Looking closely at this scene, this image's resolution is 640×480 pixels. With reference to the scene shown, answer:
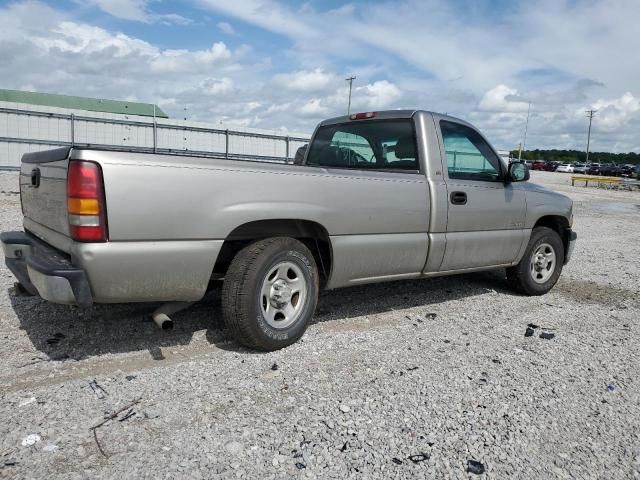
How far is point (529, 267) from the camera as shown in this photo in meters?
5.72

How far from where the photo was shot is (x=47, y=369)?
327 centimetres

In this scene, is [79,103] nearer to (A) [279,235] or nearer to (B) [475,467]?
(A) [279,235]

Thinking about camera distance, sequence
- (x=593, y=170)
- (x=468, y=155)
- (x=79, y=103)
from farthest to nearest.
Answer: (x=593, y=170)
(x=79, y=103)
(x=468, y=155)

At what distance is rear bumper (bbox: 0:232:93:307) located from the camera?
116 inches

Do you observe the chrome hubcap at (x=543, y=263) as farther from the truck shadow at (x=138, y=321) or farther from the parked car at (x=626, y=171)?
the parked car at (x=626, y=171)

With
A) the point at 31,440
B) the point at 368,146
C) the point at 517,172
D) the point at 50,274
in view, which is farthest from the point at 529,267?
the point at 31,440

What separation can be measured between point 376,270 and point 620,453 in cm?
213

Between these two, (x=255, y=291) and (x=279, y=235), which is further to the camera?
(x=279, y=235)

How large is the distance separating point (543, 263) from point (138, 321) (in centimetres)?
437

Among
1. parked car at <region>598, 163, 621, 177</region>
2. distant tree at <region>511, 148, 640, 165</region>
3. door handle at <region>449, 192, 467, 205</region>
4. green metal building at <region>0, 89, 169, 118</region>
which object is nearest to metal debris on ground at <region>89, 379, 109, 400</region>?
door handle at <region>449, 192, 467, 205</region>

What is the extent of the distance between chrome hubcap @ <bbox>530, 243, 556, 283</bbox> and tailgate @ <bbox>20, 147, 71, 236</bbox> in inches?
187

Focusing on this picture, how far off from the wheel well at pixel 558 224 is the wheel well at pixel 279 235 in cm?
310

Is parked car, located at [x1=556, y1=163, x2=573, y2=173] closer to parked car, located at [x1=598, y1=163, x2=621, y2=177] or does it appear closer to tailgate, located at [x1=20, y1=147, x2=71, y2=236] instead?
parked car, located at [x1=598, y1=163, x2=621, y2=177]

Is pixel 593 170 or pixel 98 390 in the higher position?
pixel 593 170
